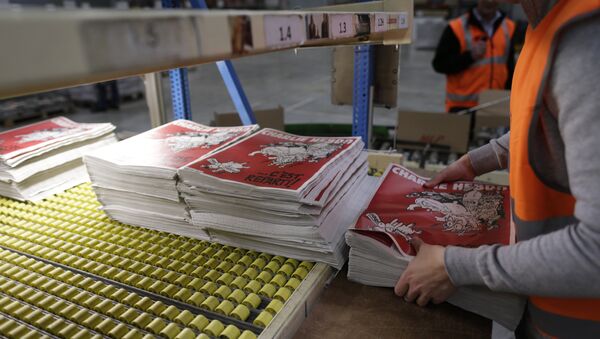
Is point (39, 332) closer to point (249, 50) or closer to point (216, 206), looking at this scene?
point (216, 206)

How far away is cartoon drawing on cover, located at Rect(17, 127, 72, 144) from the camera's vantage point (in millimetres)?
1495

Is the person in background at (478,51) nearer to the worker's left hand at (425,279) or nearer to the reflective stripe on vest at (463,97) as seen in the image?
the reflective stripe on vest at (463,97)

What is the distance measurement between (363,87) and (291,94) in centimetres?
618

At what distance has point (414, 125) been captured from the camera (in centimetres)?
338

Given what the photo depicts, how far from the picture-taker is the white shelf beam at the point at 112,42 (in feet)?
1.08

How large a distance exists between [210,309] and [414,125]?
2.85 metres

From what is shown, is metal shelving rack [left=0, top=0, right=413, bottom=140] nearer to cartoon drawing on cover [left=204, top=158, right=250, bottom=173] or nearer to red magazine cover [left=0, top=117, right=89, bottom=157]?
cartoon drawing on cover [left=204, top=158, right=250, bottom=173]

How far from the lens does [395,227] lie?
3.24ft

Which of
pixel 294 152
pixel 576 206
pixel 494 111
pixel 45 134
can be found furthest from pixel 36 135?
pixel 494 111

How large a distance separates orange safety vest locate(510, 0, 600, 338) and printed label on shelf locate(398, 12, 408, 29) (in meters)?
0.56

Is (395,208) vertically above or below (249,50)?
below

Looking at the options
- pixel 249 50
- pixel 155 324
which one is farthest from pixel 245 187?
pixel 249 50

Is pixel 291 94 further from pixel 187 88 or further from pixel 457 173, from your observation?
pixel 457 173

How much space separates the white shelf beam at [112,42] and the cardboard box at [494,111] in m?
3.20
